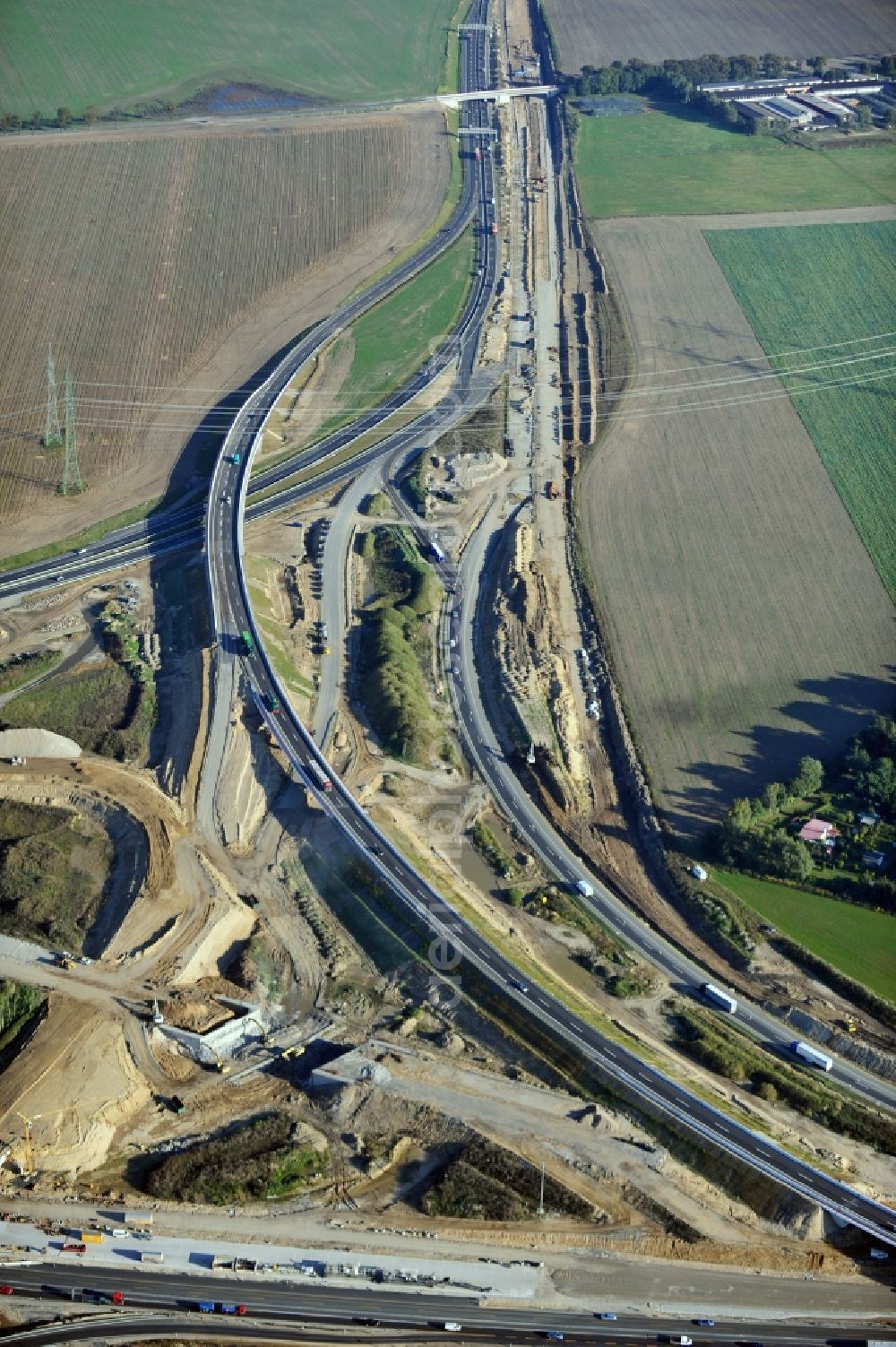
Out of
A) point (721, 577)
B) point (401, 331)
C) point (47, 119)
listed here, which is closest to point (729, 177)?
point (401, 331)

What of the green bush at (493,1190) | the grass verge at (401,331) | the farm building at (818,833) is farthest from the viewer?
the grass verge at (401,331)

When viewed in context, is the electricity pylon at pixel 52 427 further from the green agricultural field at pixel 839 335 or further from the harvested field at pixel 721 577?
the green agricultural field at pixel 839 335

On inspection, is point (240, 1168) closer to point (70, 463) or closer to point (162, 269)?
point (70, 463)

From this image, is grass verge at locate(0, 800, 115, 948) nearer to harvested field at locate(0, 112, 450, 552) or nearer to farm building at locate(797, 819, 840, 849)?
harvested field at locate(0, 112, 450, 552)

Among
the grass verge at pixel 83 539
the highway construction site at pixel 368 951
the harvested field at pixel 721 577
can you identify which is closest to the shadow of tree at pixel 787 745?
the harvested field at pixel 721 577

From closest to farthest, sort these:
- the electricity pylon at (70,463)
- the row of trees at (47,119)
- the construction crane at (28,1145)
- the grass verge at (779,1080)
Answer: the construction crane at (28,1145), the grass verge at (779,1080), the electricity pylon at (70,463), the row of trees at (47,119)

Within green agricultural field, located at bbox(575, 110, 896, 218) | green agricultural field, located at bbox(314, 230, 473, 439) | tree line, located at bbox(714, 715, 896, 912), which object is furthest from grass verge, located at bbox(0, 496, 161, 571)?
green agricultural field, located at bbox(575, 110, 896, 218)
